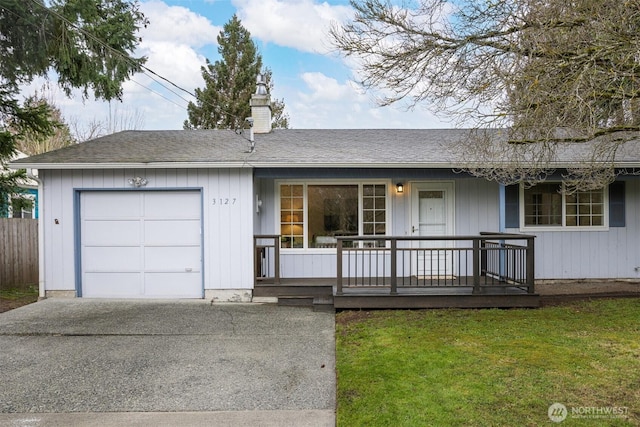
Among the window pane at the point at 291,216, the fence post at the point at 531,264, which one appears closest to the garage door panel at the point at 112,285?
the window pane at the point at 291,216

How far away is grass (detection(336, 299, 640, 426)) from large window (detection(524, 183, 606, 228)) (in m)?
2.41

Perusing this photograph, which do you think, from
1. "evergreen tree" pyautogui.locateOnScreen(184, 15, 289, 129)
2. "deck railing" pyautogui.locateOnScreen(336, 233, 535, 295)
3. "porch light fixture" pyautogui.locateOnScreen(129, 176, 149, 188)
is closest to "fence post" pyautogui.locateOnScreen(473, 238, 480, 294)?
"deck railing" pyautogui.locateOnScreen(336, 233, 535, 295)

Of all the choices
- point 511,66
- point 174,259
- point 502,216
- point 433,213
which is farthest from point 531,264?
point 174,259

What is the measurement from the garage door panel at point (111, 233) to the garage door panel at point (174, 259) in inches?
17.6

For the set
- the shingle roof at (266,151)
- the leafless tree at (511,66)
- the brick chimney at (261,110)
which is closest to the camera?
the leafless tree at (511,66)

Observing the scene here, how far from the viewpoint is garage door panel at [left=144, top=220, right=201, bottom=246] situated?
7645 millimetres

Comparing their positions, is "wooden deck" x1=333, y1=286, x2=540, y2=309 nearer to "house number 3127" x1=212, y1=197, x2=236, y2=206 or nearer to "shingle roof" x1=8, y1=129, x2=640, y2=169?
"shingle roof" x1=8, y1=129, x2=640, y2=169

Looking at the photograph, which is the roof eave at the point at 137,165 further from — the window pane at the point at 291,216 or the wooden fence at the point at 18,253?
the wooden fence at the point at 18,253

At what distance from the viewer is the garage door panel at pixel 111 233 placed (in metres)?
7.66

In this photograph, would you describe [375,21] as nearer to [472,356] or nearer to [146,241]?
[472,356]

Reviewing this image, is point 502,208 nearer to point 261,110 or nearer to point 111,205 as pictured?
point 261,110

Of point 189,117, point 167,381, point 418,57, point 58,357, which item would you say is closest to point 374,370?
point 167,381

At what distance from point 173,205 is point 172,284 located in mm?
1444

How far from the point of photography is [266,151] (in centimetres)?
812
